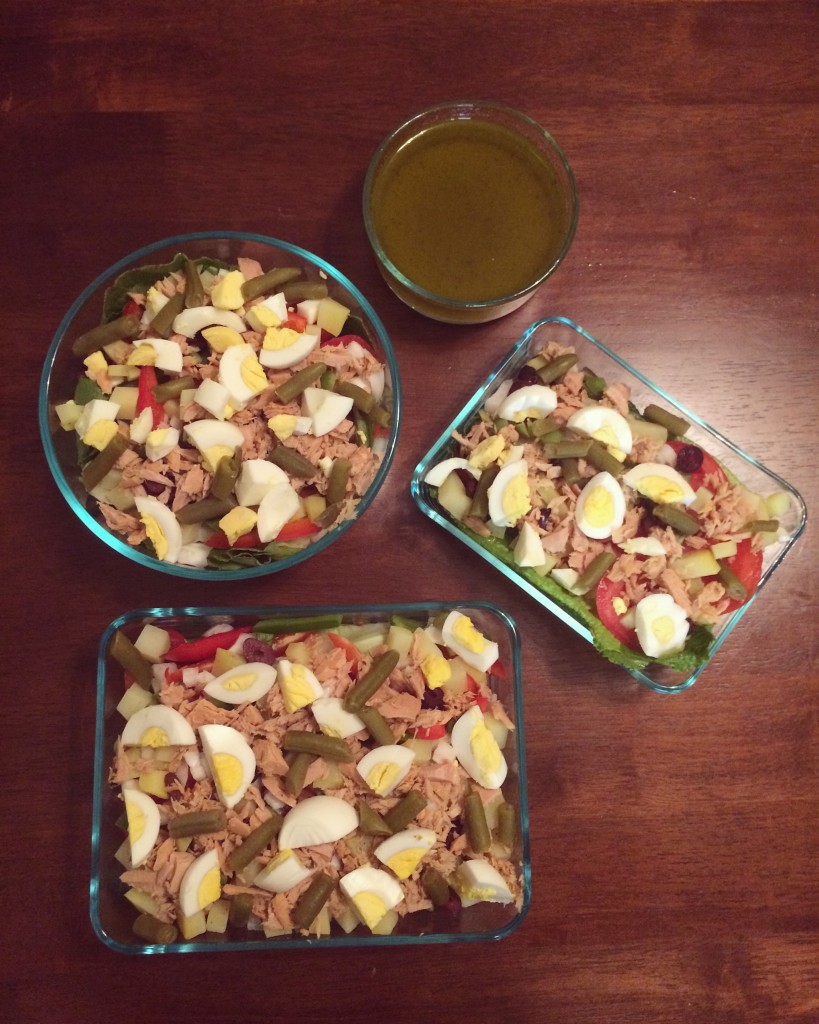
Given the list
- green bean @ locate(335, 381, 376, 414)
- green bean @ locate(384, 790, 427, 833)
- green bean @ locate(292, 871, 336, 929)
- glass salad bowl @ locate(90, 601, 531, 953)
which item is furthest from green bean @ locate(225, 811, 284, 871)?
green bean @ locate(335, 381, 376, 414)

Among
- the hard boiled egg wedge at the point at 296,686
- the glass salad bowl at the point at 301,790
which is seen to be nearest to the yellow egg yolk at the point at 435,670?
the glass salad bowl at the point at 301,790

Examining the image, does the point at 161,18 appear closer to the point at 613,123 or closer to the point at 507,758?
the point at 613,123

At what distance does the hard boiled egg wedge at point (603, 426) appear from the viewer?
5.57 ft

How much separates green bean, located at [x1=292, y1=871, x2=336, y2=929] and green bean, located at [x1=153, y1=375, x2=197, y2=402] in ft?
3.36

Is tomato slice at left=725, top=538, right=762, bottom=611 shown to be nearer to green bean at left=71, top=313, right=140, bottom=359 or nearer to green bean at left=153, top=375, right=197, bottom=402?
green bean at left=153, top=375, right=197, bottom=402

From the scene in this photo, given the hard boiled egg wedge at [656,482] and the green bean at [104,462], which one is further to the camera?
the hard boiled egg wedge at [656,482]

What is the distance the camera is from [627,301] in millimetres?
1919

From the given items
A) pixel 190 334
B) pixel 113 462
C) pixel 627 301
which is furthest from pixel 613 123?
pixel 113 462

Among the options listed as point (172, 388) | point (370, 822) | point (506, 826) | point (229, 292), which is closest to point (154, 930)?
point (370, 822)

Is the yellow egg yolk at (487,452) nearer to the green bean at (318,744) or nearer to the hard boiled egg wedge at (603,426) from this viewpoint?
the hard boiled egg wedge at (603,426)

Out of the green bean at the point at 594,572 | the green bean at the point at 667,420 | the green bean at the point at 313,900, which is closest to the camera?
the green bean at the point at 313,900

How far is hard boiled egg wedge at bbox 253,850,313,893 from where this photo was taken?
156 cm

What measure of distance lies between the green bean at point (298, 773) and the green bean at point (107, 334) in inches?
37.3

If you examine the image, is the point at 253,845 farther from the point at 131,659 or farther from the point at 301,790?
the point at 131,659
